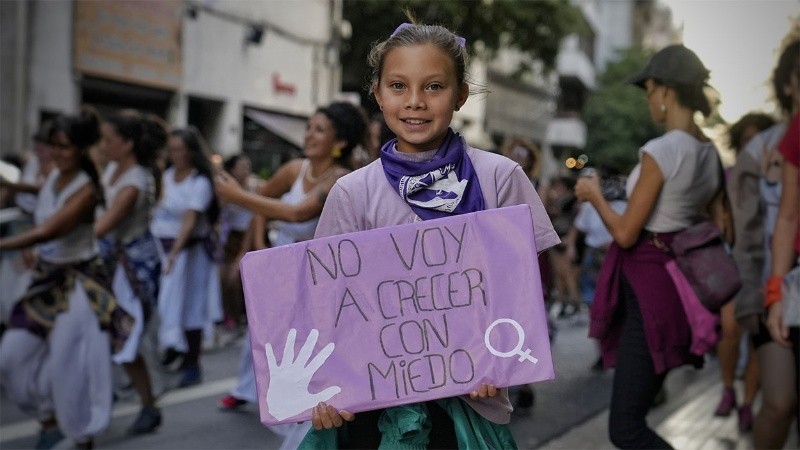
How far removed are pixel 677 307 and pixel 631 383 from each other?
377mm

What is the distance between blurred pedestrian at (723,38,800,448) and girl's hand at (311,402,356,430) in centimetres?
233

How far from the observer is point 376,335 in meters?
2.68

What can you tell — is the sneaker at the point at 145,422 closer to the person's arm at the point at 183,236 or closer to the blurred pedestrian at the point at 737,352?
the person's arm at the point at 183,236

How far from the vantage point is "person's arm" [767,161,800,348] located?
424 cm

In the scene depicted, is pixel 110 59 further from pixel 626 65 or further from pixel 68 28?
pixel 626 65

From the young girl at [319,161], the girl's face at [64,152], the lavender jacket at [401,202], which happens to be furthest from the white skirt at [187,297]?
the lavender jacket at [401,202]

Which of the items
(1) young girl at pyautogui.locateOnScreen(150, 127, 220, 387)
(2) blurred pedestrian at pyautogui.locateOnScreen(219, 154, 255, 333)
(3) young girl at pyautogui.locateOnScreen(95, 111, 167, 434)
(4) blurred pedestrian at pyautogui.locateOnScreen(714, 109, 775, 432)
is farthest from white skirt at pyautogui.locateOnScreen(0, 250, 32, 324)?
(4) blurred pedestrian at pyautogui.locateOnScreen(714, 109, 775, 432)

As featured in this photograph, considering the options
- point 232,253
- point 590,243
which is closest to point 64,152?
point 232,253

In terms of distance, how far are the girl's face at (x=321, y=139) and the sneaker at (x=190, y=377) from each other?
9.30ft

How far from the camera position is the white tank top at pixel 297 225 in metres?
6.12

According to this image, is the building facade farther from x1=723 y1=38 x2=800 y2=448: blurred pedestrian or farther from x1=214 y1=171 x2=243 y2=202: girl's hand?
x1=723 y1=38 x2=800 y2=448: blurred pedestrian

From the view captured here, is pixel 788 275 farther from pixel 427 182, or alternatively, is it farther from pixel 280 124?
pixel 280 124

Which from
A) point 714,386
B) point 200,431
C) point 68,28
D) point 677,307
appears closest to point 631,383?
point 677,307

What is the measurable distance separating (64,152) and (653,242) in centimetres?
319
